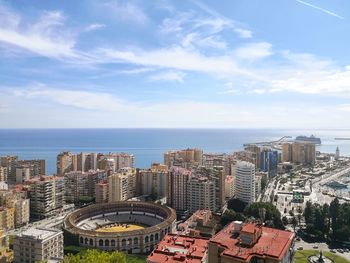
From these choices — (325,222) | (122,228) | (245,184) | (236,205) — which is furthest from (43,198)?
(325,222)

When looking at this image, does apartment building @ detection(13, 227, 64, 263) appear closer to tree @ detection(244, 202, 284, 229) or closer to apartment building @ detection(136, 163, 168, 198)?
tree @ detection(244, 202, 284, 229)

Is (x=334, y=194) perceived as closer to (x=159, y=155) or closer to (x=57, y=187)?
(x=57, y=187)

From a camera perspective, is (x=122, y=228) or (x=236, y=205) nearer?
(x=122, y=228)

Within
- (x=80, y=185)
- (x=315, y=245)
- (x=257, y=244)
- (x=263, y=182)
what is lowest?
(x=315, y=245)

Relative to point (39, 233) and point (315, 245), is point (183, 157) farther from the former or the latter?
point (39, 233)

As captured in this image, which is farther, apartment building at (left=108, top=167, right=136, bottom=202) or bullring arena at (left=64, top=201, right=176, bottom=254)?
apartment building at (left=108, top=167, right=136, bottom=202)

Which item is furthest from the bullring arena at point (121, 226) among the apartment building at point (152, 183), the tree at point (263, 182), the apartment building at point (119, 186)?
the tree at point (263, 182)

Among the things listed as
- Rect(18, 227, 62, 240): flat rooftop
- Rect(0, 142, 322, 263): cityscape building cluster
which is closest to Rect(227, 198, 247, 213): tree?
Rect(0, 142, 322, 263): cityscape building cluster
